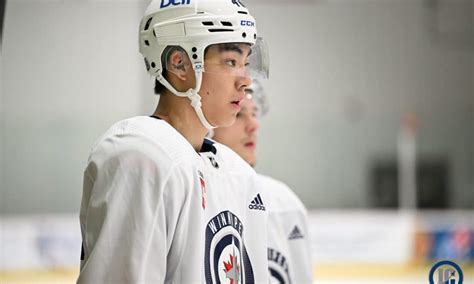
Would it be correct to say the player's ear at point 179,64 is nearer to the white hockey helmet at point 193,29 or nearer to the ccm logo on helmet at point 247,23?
the white hockey helmet at point 193,29

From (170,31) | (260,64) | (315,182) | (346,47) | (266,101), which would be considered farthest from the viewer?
(346,47)

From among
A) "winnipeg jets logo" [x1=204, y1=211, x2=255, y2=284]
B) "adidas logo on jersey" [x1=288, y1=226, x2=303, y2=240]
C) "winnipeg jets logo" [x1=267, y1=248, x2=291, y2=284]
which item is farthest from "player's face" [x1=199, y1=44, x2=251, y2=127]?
"adidas logo on jersey" [x1=288, y1=226, x2=303, y2=240]

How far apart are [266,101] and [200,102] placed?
927 mm

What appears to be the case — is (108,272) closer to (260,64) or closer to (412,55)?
(260,64)

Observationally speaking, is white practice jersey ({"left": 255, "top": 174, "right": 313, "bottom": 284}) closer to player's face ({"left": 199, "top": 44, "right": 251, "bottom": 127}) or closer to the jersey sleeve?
player's face ({"left": 199, "top": 44, "right": 251, "bottom": 127})

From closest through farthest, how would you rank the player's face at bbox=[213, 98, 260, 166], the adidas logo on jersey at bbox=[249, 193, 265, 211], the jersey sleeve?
the jersey sleeve → the adidas logo on jersey at bbox=[249, 193, 265, 211] → the player's face at bbox=[213, 98, 260, 166]

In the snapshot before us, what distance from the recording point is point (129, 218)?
4.54ft

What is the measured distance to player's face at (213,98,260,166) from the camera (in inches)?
93.9

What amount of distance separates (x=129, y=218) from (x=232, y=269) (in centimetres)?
28

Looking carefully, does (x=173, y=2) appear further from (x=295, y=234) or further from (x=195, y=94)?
(x=295, y=234)

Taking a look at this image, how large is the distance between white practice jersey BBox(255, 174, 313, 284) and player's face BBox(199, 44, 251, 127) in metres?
0.81

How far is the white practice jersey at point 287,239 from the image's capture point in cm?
244

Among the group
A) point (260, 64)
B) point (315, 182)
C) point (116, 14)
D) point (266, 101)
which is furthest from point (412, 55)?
point (260, 64)

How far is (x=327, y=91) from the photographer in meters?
9.19
